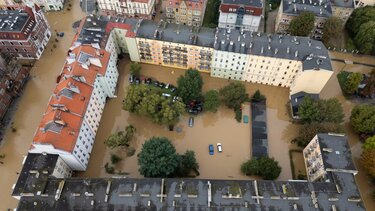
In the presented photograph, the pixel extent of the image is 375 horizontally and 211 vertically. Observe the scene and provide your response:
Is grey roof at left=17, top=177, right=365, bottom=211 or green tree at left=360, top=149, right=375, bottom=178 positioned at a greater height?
green tree at left=360, top=149, right=375, bottom=178

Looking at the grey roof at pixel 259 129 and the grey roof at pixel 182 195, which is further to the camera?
the grey roof at pixel 259 129

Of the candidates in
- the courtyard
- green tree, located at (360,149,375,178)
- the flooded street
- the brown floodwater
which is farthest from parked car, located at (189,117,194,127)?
green tree, located at (360,149,375,178)

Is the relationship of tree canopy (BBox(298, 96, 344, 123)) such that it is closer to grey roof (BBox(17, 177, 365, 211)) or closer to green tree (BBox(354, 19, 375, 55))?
grey roof (BBox(17, 177, 365, 211))

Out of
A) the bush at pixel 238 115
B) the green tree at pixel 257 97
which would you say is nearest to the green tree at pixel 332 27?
the green tree at pixel 257 97

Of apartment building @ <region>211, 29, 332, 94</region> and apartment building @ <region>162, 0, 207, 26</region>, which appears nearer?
apartment building @ <region>211, 29, 332, 94</region>

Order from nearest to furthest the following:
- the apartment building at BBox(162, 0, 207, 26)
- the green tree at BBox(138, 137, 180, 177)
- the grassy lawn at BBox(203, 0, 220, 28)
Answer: the green tree at BBox(138, 137, 180, 177) < the apartment building at BBox(162, 0, 207, 26) < the grassy lawn at BBox(203, 0, 220, 28)

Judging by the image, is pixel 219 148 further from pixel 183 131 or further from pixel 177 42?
pixel 177 42

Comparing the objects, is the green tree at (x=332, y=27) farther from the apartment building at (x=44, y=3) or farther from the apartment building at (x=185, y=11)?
the apartment building at (x=44, y=3)
